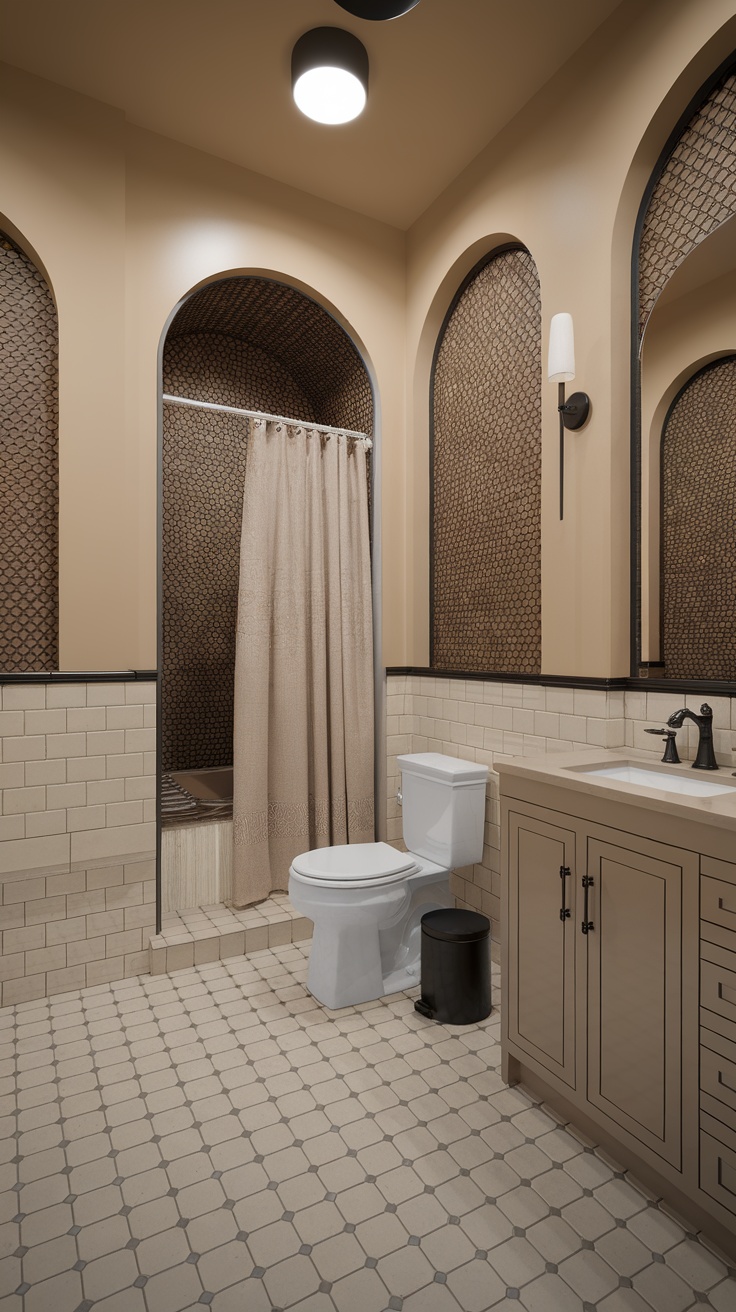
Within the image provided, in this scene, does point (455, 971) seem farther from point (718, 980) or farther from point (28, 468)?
point (28, 468)

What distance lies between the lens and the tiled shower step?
2.49m

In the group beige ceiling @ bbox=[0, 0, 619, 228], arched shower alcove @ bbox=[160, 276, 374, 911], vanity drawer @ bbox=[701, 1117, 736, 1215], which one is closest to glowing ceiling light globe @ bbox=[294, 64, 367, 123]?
beige ceiling @ bbox=[0, 0, 619, 228]

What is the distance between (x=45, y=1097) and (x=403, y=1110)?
37.3 inches

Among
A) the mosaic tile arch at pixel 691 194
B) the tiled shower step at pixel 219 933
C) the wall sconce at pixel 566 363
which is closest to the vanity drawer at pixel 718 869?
the wall sconce at pixel 566 363

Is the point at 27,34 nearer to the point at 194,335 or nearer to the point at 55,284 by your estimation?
the point at 55,284

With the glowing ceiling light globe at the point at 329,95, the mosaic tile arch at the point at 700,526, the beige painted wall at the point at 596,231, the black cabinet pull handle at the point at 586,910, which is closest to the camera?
the black cabinet pull handle at the point at 586,910

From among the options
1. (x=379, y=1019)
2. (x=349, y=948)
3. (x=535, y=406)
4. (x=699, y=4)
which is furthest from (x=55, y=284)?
(x=379, y=1019)

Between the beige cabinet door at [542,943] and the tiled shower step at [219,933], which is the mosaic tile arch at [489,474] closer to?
the beige cabinet door at [542,943]

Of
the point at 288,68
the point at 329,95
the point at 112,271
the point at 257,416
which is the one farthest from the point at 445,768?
the point at 288,68

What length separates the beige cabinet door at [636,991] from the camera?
135cm

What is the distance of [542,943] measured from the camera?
1681 millimetres

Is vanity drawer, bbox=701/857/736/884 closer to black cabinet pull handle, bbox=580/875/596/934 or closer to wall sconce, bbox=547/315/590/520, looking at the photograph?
black cabinet pull handle, bbox=580/875/596/934

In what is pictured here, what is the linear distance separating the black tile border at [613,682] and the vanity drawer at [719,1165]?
987mm

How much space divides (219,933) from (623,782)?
172 centimetres
